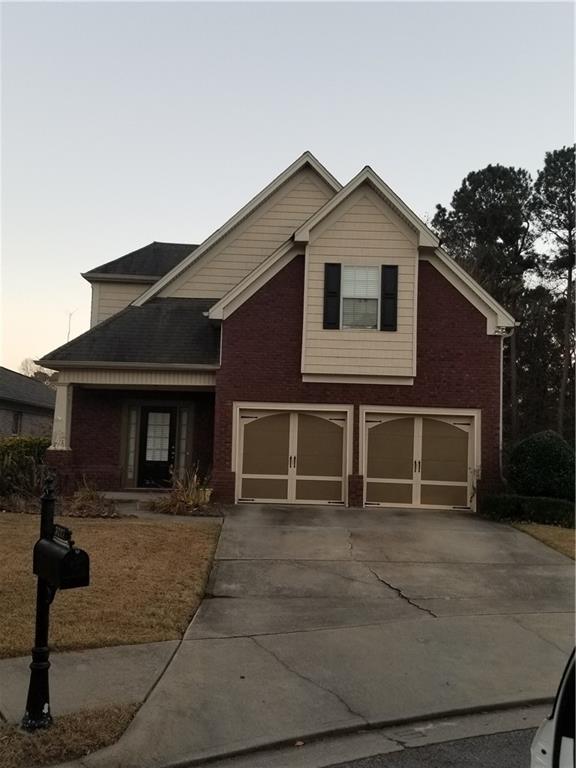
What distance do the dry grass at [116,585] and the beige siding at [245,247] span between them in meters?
8.11

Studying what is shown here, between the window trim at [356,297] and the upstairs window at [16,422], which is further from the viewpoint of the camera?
the upstairs window at [16,422]

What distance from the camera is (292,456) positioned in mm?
14844

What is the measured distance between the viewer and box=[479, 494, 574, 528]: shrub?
12.9m

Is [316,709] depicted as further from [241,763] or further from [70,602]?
[70,602]

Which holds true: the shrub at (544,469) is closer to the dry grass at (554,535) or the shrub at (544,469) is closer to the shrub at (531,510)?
the shrub at (531,510)

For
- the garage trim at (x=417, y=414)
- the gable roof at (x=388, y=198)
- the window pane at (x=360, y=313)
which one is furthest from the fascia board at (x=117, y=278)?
the garage trim at (x=417, y=414)

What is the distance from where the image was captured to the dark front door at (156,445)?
54.2 feet

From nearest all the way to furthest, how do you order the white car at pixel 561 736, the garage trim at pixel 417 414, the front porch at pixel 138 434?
the white car at pixel 561 736 < the garage trim at pixel 417 414 < the front porch at pixel 138 434

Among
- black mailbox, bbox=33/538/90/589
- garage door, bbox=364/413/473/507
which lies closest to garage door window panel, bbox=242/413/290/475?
garage door, bbox=364/413/473/507

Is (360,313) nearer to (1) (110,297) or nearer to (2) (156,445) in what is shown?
(2) (156,445)

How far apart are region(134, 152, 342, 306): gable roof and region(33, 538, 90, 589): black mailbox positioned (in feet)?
45.2

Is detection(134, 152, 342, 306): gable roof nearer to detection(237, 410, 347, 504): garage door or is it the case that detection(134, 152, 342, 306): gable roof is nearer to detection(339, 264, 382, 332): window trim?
detection(339, 264, 382, 332): window trim

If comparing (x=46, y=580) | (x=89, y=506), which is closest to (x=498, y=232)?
(x=89, y=506)

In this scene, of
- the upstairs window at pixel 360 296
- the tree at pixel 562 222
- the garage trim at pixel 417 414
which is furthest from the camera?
the tree at pixel 562 222
